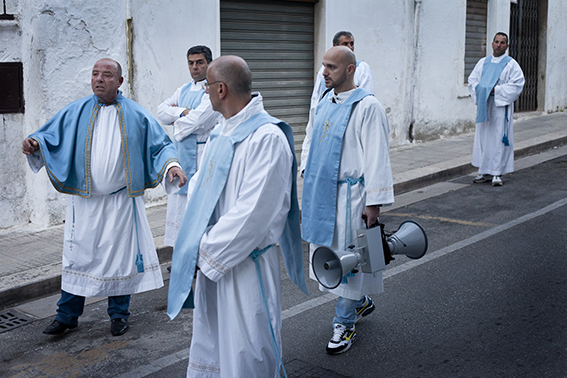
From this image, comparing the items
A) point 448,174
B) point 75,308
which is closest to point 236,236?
point 75,308

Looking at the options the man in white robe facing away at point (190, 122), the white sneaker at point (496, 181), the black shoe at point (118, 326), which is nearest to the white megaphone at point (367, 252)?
the black shoe at point (118, 326)

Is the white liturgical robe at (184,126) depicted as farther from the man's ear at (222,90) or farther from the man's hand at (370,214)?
the man's ear at (222,90)

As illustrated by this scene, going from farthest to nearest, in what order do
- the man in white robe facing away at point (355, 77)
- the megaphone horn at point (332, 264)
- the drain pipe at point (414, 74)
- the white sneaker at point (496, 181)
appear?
the drain pipe at point (414, 74), the white sneaker at point (496, 181), the man in white robe facing away at point (355, 77), the megaphone horn at point (332, 264)

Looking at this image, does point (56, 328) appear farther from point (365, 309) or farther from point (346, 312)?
point (365, 309)

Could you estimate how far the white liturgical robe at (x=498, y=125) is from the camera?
946 cm

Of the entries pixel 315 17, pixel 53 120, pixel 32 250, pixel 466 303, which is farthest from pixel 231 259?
pixel 315 17

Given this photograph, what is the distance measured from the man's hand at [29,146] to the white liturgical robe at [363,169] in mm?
1930

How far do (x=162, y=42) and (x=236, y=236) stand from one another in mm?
6101

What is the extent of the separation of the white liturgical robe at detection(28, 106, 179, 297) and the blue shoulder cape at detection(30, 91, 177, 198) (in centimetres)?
5

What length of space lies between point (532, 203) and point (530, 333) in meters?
4.04

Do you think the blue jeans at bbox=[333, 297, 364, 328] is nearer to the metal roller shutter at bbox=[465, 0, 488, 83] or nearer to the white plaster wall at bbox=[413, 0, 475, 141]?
the white plaster wall at bbox=[413, 0, 475, 141]

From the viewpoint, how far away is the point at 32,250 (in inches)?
262

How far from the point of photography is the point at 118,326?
4766 millimetres

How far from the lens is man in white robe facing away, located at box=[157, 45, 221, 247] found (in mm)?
5793
